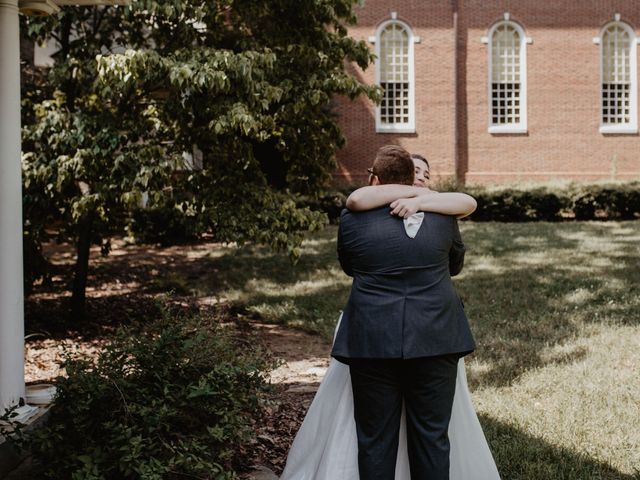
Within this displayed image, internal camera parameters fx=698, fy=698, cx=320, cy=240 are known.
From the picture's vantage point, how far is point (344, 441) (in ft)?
11.5

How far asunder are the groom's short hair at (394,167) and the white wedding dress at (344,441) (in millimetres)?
1041

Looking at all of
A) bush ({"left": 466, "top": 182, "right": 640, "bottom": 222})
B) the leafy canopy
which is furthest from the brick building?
the leafy canopy

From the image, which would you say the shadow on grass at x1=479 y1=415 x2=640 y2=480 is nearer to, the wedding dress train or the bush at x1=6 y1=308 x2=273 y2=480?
the wedding dress train

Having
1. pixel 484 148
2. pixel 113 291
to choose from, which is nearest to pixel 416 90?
pixel 484 148

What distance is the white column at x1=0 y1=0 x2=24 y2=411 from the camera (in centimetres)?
441

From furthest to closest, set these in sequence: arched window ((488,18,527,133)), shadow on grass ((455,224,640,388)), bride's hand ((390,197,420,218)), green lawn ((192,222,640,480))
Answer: arched window ((488,18,527,133)) < shadow on grass ((455,224,640,388)) < green lawn ((192,222,640,480)) < bride's hand ((390,197,420,218))

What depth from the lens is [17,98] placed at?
15.0ft

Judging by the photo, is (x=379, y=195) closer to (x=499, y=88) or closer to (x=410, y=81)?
(x=410, y=81)

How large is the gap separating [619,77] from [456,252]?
81.0 feet

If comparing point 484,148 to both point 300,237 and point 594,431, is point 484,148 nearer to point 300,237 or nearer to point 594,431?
point 300,237

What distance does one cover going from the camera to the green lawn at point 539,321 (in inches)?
187

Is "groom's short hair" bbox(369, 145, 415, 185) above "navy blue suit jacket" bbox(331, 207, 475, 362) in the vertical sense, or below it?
above

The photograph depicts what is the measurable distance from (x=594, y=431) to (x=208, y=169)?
5.04 metres

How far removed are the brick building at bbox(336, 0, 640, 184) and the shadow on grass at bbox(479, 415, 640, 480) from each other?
18.8m
